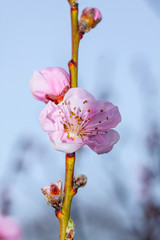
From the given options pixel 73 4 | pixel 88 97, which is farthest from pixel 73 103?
pixel 73 4

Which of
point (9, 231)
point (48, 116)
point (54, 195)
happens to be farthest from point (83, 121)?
point (9, 231)

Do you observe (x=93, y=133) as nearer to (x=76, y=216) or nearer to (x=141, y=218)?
(x=76, y=216)

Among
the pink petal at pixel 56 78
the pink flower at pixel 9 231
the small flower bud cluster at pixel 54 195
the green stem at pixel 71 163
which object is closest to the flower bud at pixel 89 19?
the green stem at pixel 71 163

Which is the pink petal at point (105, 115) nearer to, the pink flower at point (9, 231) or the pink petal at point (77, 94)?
the pink petal at point (77, 94)

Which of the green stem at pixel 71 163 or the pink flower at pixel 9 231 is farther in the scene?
the pink flower at pixel 9 231

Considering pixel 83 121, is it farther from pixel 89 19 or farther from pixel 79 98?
pixel 89 19
